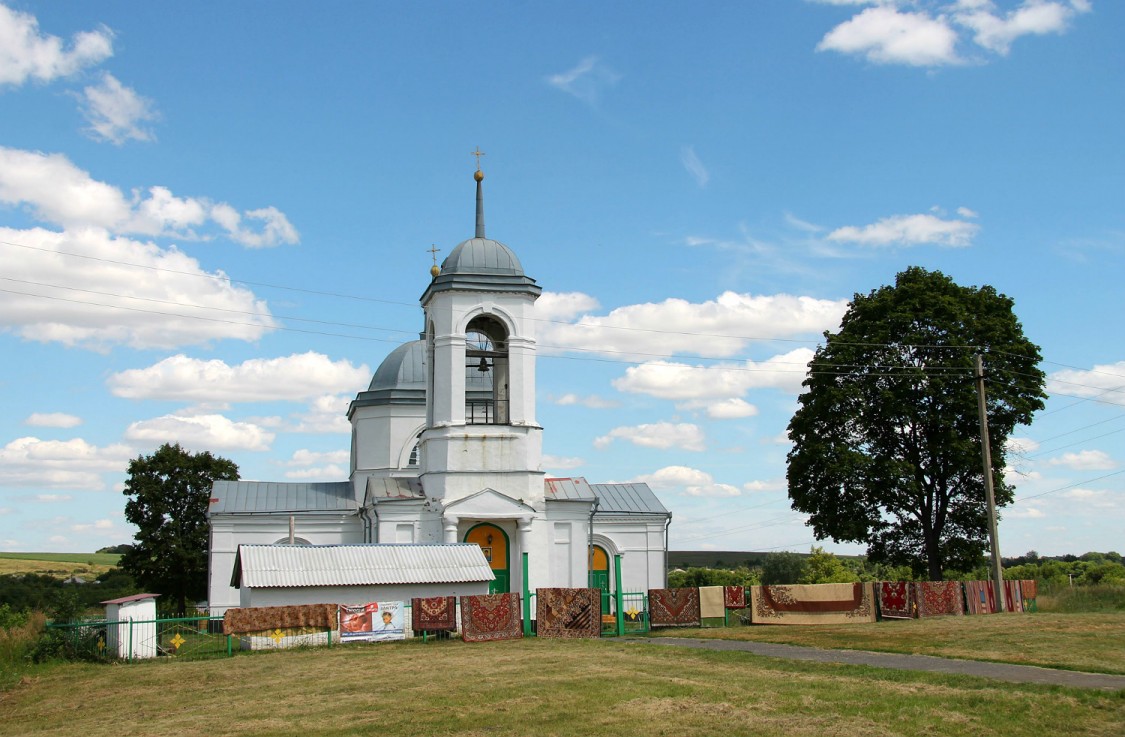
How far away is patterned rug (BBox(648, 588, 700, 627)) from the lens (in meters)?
29.8

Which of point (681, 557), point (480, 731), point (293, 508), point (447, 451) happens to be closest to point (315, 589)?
point (447, 451)

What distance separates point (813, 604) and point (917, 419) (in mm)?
8618

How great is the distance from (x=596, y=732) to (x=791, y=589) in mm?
18202

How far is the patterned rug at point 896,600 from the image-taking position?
2939cm

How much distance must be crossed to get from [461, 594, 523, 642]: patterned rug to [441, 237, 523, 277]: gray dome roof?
38.8 ft

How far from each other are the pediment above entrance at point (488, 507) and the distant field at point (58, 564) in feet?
190

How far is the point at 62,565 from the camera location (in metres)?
100

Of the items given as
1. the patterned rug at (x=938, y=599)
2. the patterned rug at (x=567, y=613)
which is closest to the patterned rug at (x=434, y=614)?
the patterned rug at (x=567, y=613)

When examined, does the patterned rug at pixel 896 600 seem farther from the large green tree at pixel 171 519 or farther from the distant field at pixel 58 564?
the distant field at pixel 58 564

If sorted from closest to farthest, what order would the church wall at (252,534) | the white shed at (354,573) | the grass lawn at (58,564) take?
1. the white shed at (354,573)
2. the church wall at (252,534)
3. the grass lawn at (58,564)

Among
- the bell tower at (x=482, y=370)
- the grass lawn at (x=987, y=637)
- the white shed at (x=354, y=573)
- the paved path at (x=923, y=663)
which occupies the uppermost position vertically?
the bell tower at (x=482, y=370)

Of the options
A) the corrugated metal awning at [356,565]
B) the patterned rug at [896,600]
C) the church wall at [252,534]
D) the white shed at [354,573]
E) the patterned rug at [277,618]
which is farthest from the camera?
the church wall at [252,534]

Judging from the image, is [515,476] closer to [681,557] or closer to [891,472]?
[891,472]

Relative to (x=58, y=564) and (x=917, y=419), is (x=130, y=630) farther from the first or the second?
(x=58, y=564)
